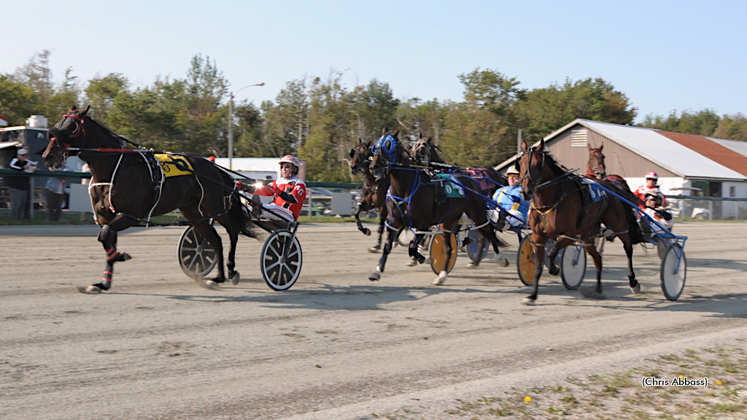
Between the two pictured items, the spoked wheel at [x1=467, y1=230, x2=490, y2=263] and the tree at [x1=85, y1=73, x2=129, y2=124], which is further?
the tree at [x1=85, y1=73, x2=129, y2=124]

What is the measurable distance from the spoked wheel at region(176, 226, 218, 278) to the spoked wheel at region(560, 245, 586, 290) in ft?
16.3

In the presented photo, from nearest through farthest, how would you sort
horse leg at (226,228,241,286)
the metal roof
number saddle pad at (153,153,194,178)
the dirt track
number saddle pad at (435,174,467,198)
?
1. the dirt track
2. number saddle pad at (153,153,194,178)
3. horse leg at (226,228,241,286)
4. number saddle pad at (435,174,467,198)
5. the metal roof

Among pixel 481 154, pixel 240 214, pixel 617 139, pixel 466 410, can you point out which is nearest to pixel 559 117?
pixel 481 154

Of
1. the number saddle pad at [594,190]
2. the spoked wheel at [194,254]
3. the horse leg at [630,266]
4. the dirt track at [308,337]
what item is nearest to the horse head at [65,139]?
the dirt track at [308,337]

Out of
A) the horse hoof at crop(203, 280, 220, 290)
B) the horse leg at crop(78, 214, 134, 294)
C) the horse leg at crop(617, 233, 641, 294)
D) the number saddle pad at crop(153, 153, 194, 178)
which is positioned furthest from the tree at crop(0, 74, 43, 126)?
the horse leg at crop(617, 233, 641, 294)

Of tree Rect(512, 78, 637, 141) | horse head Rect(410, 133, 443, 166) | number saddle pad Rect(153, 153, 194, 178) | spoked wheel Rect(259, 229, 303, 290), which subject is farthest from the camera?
tree Rect(512, 78, 637, 141)

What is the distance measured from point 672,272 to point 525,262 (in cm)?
203

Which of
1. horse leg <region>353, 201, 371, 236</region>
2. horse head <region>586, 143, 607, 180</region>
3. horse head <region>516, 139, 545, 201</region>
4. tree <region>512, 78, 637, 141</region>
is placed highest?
tree <region>512, 78, 637, 141</region>

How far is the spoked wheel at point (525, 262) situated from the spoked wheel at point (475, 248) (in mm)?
2007

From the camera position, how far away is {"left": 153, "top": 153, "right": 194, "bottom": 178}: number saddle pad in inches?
343

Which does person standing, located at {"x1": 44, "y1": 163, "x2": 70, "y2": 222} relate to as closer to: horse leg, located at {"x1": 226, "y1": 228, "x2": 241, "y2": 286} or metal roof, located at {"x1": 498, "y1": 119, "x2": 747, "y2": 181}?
horse leg, located at {"x1": 226, "y1": 228, "x2": 241, "y2": 286}

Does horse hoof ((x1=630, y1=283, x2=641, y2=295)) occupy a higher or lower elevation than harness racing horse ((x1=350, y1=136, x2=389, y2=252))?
lower

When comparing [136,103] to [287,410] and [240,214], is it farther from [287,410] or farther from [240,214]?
[287,410]

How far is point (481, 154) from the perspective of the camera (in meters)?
54.7
